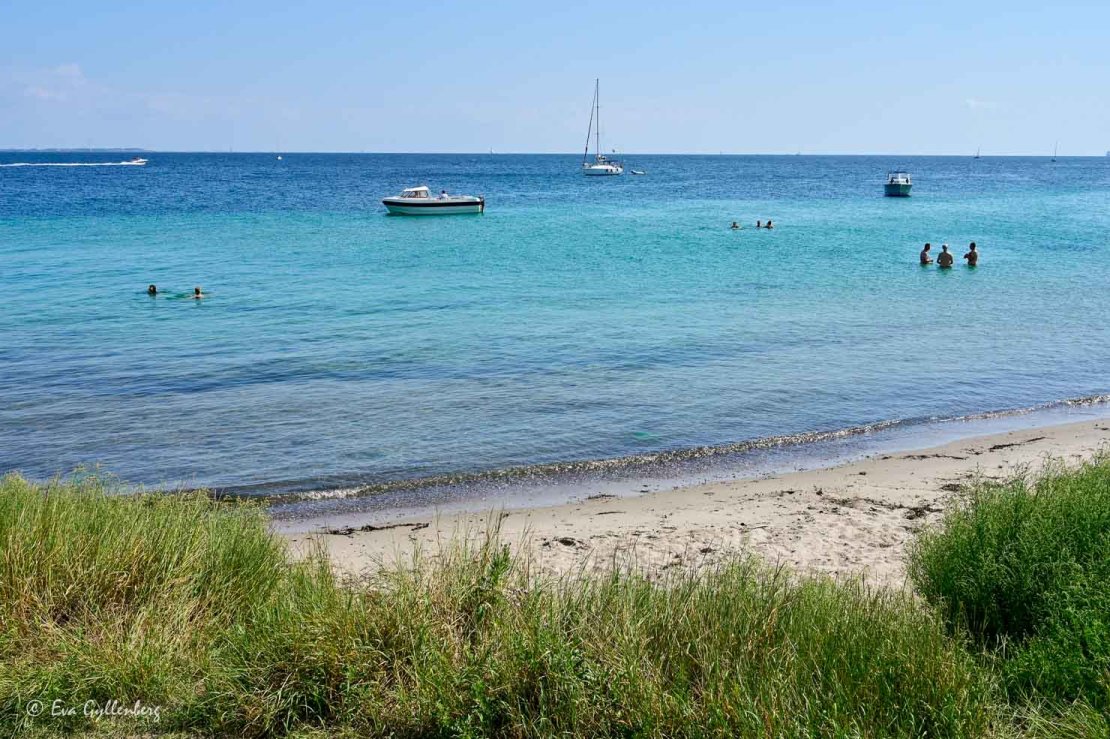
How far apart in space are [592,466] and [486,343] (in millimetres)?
8327

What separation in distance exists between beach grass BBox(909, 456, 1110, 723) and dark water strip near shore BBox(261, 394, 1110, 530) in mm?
5765

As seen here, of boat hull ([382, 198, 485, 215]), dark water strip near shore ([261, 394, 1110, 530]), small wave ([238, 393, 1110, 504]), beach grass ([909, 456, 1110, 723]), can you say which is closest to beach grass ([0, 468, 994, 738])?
beach grass ([909, 456, 1110, 723])

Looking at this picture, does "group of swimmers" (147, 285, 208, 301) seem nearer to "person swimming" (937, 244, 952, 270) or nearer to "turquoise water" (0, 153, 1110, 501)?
"turquoise water" (0, 153, 1110, 501)

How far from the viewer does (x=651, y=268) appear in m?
34.9

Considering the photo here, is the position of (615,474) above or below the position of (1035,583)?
below

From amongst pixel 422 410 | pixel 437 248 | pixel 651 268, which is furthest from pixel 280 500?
pixel 437 248

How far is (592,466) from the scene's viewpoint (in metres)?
13.2

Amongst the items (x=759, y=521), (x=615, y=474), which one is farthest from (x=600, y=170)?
(x=759, y=521)

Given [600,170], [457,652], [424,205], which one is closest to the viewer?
[457,652]

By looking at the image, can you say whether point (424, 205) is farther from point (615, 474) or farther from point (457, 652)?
point (457, 652)

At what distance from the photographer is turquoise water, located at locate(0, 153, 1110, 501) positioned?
14125 millimetres

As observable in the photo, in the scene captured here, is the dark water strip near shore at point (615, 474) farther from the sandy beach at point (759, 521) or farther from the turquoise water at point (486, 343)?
the sandy beach at point (759, 521)

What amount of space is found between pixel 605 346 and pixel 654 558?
11617 mm

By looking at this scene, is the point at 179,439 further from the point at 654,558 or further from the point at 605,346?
the point at 605,346
